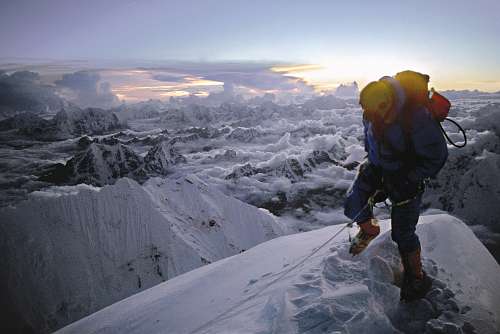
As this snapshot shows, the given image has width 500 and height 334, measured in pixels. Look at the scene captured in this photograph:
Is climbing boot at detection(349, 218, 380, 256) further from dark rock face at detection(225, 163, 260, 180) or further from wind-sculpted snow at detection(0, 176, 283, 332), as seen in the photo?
dark rock face at detection(225, 163, 260, 180)

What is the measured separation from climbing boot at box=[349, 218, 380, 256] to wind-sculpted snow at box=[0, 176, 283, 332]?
28017 millimetres

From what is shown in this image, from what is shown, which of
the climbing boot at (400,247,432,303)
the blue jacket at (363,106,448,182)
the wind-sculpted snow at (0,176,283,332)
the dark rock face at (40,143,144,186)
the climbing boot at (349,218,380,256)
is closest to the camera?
the blue jacket at (363,106,448,182)

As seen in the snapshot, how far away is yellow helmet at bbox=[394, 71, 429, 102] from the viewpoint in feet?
10.9

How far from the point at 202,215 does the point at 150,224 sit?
42.8ft

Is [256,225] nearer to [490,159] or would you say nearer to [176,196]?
[176,196]

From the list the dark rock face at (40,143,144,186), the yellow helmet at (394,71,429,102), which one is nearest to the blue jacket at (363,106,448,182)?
the yellow helmet at (394,71,429,102)

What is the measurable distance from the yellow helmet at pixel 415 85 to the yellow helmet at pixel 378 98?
0.21 m

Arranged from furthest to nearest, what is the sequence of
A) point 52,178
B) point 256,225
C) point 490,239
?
1. point 52,178
2. point 490,239
3. point 256,225

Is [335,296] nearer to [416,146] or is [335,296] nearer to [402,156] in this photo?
[402,156]

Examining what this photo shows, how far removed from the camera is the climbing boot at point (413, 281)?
143 inches

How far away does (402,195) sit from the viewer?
367cm

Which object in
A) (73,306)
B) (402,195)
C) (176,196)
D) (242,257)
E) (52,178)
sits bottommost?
(52,178)

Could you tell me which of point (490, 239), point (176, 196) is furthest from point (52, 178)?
point (490, 239)

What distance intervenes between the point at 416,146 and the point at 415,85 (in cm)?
68
